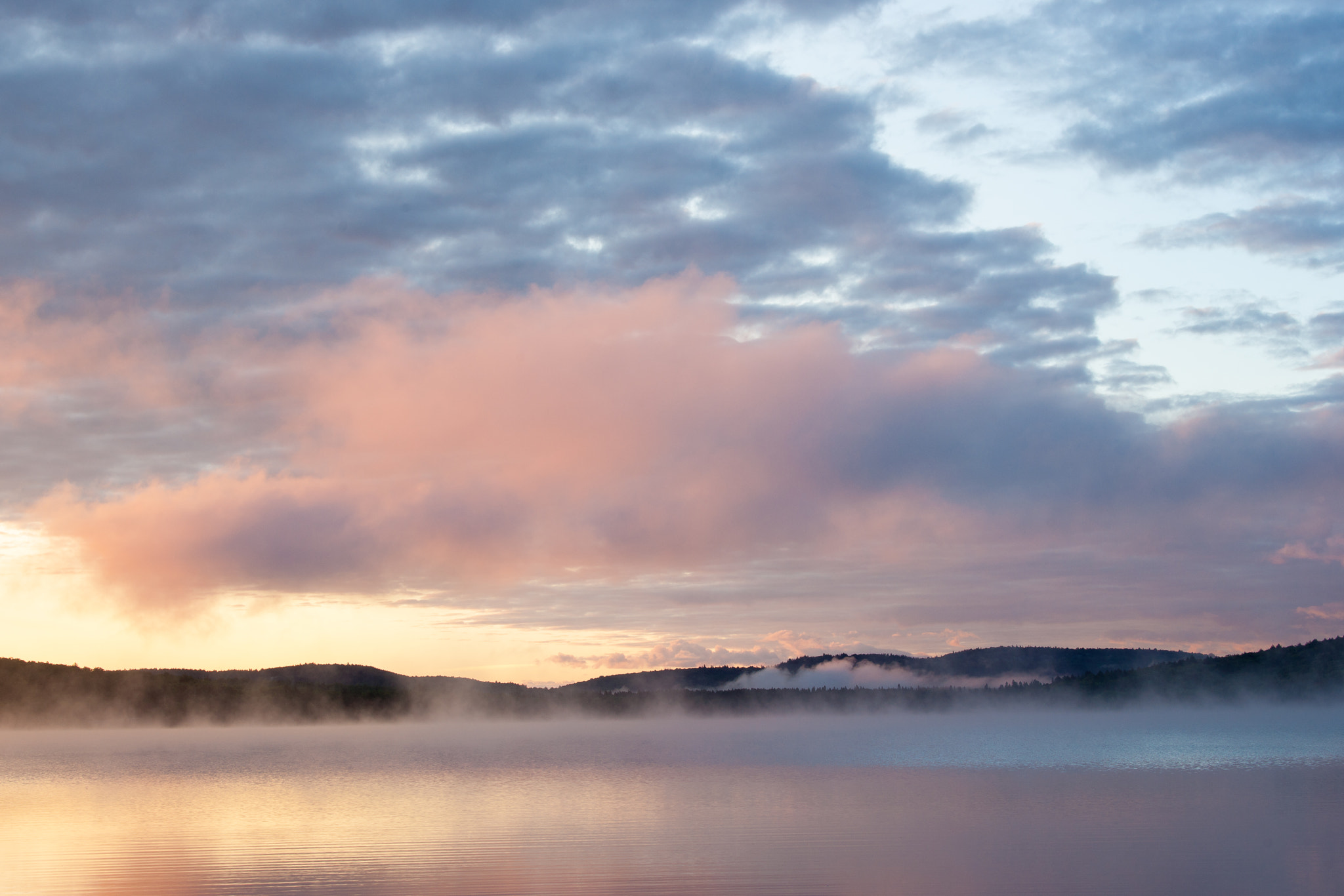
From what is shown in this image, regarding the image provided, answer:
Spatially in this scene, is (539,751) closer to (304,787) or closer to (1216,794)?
(304,787)

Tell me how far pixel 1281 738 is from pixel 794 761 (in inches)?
3322

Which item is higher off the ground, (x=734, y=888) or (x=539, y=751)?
(x=734, y=888)

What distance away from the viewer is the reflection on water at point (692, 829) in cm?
3438

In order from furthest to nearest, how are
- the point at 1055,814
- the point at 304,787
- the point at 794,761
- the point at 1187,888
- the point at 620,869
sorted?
the point at 794,761 < the point at 304,787 < the point at 1055,814 < the point at 620,869 < the point at 1187,888

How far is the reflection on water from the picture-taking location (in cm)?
3438

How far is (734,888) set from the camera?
32.6 m

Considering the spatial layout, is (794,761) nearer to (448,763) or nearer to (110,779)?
(448,763)

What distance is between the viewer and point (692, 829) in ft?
155

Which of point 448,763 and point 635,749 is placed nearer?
point 448,763

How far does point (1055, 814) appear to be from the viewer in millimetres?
51938

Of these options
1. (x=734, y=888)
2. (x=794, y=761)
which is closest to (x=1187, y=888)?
(x=734, y=888)

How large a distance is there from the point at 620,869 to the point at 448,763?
82.8 m

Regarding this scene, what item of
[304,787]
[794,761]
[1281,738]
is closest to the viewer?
[304,787]

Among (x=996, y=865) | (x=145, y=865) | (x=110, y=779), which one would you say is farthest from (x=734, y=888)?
(x=110, y=779)
